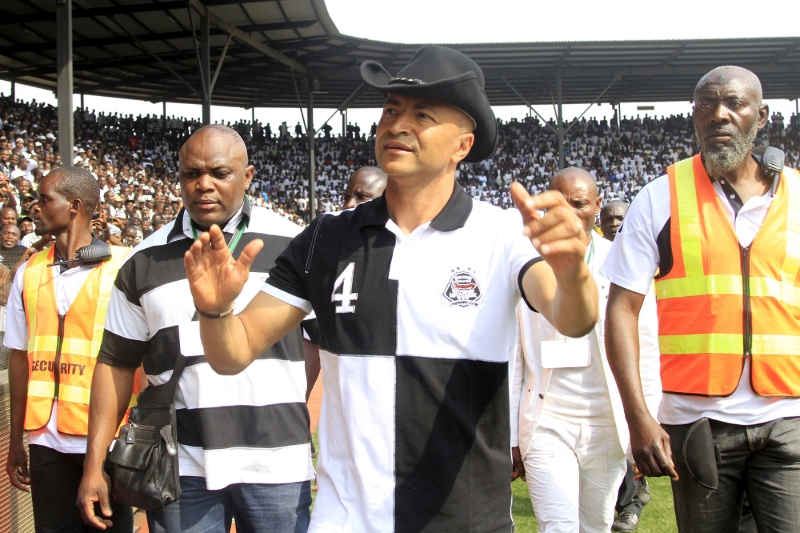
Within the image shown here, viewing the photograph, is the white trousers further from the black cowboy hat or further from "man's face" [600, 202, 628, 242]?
"man's face" [600, 202, 628, 242]

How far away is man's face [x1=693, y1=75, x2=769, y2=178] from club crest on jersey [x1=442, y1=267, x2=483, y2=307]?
156 cm

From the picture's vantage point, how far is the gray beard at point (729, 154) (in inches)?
119

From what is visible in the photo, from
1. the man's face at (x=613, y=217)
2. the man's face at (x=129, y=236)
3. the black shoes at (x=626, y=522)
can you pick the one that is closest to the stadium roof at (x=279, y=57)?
the man's face at (x=129, y=236)

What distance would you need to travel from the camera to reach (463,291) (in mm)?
2008

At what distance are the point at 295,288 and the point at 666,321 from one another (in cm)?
161

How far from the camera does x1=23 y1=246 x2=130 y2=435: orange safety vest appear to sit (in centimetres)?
343

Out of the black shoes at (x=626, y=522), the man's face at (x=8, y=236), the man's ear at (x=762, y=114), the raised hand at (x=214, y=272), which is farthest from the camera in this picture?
the man's face at (x=8, y=236)

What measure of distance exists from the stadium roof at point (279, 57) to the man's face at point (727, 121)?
16727 millimetres

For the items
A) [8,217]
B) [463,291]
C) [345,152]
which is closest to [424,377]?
[463,291]

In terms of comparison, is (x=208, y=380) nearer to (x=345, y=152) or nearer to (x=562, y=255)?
(x=562, y=255)

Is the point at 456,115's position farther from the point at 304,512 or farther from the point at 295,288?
the point at 304,512

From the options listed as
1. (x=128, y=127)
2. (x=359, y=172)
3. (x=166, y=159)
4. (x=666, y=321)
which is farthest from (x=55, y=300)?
(x=128, y=127)

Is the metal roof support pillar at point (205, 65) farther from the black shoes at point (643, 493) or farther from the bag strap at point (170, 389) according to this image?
the bag strap at point (170, 389)

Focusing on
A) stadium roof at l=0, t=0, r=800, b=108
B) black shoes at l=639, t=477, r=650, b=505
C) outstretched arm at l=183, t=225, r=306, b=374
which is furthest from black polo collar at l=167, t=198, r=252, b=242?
stadium roof at l=0, t=0, r=800, b=108
